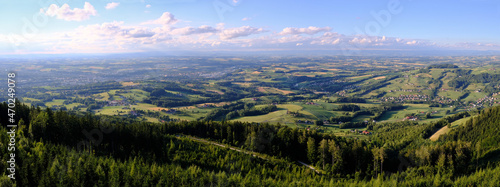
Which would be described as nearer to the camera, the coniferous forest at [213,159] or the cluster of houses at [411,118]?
the coniferous forest at [213,159]

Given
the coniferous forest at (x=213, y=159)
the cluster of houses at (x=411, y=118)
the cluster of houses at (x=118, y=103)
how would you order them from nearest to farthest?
the coniferous forest at (x=213, y=159) < the cluster of houses at (x=411, y=118) < the cluster of houses at (x=118, y=103)

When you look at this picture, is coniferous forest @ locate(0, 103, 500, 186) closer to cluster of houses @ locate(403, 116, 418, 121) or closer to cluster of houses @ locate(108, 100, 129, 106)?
cluster of houses @ locate(403, 116, 418, 121)

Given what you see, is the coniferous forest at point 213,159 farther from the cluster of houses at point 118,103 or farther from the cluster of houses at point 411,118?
the cluster of houses at point 118,103

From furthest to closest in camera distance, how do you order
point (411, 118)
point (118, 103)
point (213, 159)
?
1. point (118, 103)
2. point (411, 118)
3. point (213, 159)

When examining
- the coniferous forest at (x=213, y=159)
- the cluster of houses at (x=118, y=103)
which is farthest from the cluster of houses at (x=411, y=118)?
the cluster of houses at (x=118, y=103)

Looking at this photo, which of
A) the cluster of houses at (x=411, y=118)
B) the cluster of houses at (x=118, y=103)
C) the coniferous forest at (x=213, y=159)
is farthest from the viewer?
the cluster of houses at (x=118, y=103)

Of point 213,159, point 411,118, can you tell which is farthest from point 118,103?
point 411,118

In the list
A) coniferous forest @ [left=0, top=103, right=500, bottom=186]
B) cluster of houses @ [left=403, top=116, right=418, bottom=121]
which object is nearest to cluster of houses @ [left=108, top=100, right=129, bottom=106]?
coniferous forest @ [left=0, top=103, right=500, bottom=186]

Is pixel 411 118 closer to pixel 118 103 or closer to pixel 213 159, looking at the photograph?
pixel 213 159
